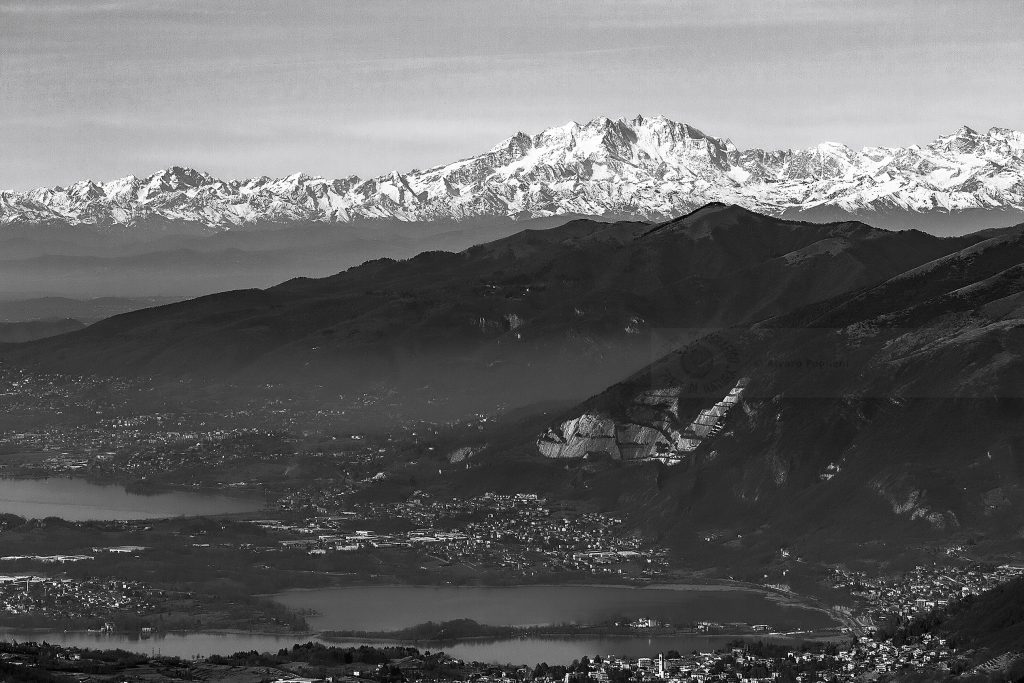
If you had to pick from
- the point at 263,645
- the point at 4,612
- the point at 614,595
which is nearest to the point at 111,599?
the point at 4,612

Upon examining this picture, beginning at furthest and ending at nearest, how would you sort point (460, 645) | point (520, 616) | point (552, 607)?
point (552, 607) < point (520, 616) < point (460, 645)

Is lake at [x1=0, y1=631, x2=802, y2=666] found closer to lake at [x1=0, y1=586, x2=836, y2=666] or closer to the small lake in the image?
lake at [x1=0, y1=586, x2=836, y2=666]

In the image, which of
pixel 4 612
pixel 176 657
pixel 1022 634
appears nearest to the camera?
pixel 1022 634

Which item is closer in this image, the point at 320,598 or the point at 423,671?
the point at 423,671

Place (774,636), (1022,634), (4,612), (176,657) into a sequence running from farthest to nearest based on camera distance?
1. (4,612)
2. (774,636)
3. (176,657)
4. (1022,634)

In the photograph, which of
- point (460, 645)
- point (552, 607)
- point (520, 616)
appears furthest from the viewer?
point (552, 607)

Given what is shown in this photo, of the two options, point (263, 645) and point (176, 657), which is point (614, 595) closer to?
point (263, 645)

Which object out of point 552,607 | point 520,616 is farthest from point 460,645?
point 552,607

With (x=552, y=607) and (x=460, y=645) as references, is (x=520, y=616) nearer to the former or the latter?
(x=552, y=607)
